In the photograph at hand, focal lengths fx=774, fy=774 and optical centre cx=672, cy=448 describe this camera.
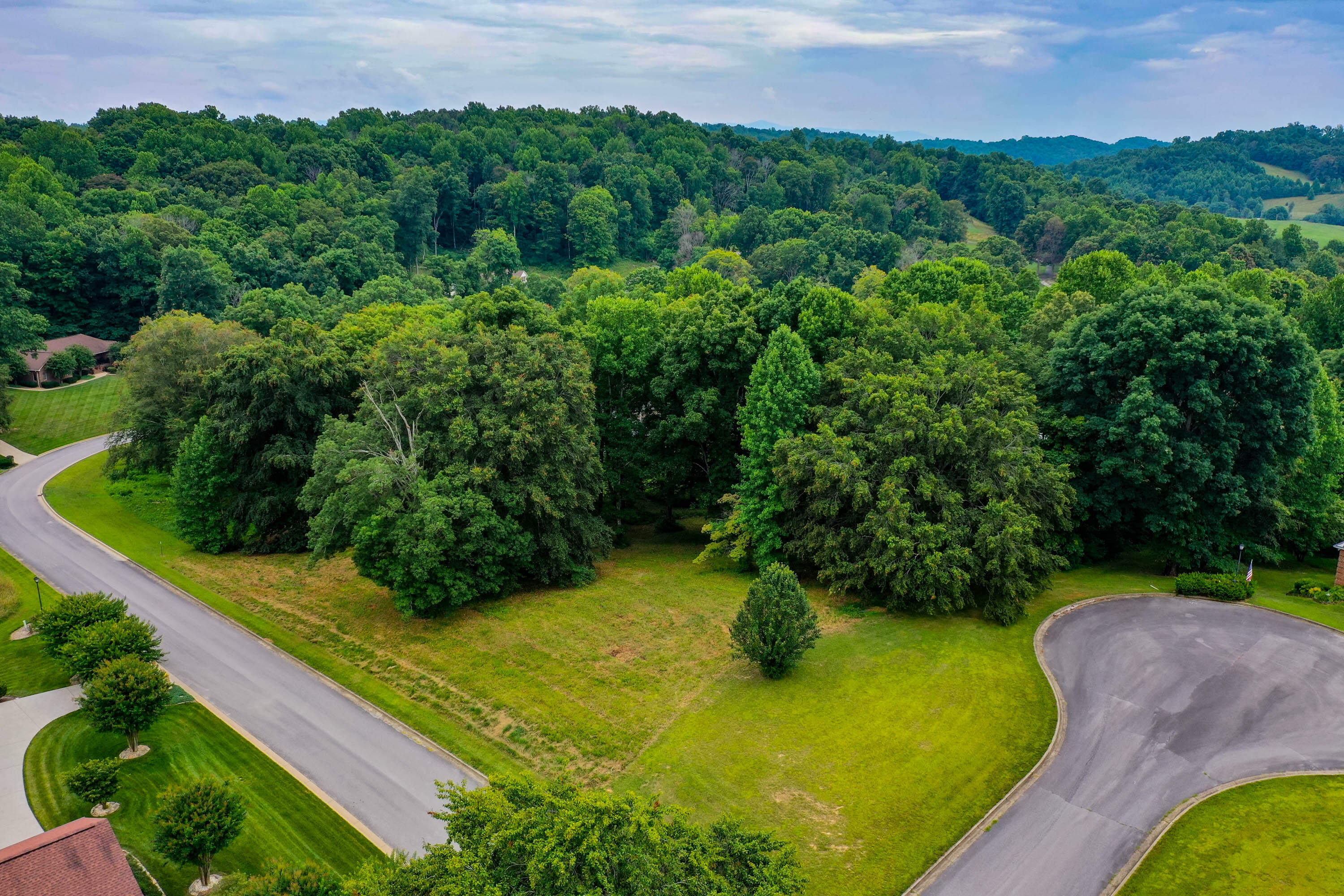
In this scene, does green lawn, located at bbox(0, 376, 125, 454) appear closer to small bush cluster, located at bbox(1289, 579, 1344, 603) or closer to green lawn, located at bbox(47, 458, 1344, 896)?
green lawn, located at bbox(47, 458, 1344, 896)

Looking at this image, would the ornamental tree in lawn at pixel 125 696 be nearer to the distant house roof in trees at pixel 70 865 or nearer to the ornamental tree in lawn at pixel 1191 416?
the distant house roof in trees at pixel 70 865

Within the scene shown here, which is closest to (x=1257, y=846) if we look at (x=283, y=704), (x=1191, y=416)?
(x=1191, y=416)

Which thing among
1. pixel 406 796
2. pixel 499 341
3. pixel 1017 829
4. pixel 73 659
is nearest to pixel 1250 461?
pixel 1017 829

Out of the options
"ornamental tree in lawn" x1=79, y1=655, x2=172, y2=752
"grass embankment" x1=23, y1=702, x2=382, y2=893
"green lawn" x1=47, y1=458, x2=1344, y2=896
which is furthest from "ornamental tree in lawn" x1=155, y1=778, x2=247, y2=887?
"green lawn" x1=47, y1=458, x2=1344, y2=896

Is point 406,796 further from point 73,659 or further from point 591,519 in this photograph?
point 591,519

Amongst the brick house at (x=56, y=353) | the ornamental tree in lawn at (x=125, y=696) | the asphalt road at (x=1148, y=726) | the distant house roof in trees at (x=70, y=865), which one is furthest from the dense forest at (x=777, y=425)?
the distant house roof in trees at (x=70, y=865)

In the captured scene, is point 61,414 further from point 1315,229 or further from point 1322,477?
point 1315,229
